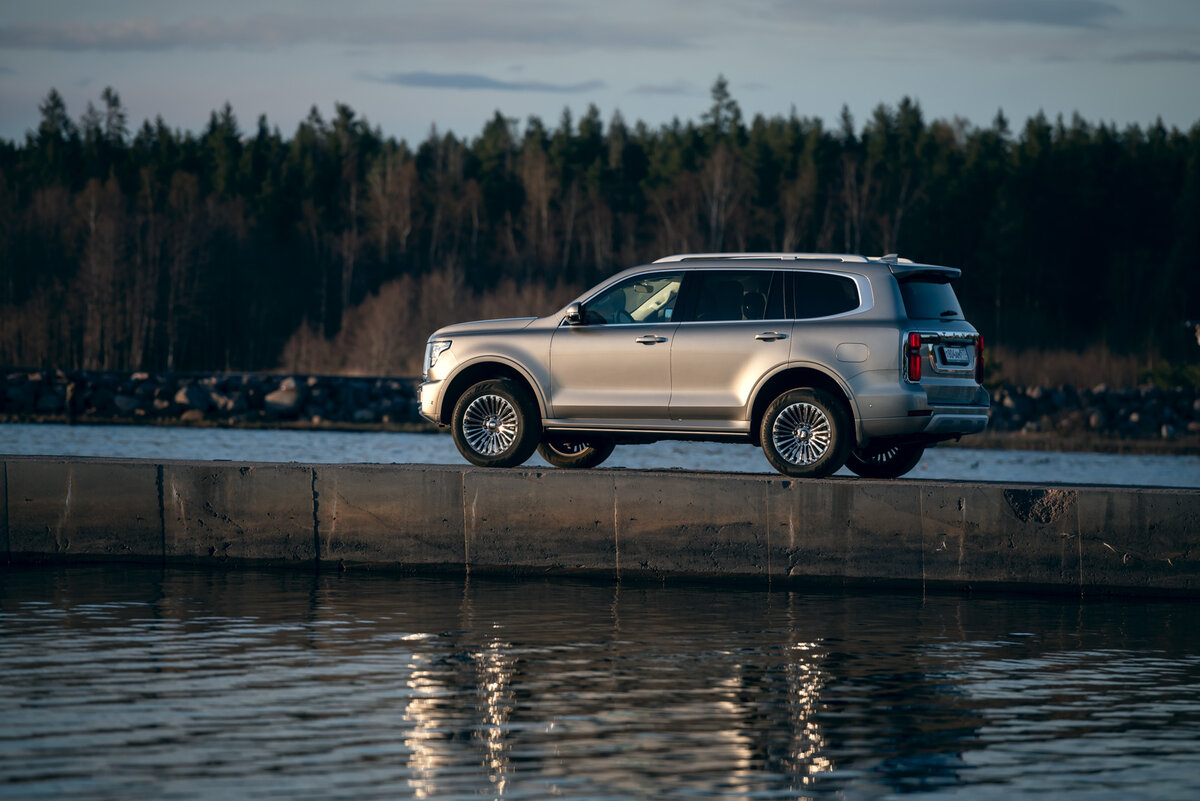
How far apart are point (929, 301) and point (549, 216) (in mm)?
93862

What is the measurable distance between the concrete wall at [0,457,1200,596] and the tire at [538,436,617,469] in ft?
5.68

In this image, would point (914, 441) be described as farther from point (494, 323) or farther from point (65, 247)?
point (65, 247)

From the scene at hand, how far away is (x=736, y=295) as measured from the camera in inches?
532

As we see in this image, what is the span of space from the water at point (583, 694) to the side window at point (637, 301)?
2.33 m

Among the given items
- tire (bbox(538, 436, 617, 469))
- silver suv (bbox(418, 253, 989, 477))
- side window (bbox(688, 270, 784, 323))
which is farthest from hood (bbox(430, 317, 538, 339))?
side window (bbox(688, 270, 784, 323))

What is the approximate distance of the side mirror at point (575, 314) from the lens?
540 inches

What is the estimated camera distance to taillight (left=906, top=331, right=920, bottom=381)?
42.1 feet

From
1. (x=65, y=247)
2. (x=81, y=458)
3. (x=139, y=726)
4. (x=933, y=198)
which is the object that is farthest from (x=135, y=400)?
(x=933, y=198)

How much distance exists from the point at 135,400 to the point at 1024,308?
6408 cm

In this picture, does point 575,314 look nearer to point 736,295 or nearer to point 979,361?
point 736,295

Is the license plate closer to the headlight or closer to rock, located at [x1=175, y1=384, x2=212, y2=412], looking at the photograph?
the headlight

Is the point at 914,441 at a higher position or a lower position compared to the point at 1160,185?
lower

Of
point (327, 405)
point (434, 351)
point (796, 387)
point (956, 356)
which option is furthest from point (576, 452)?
point (327, 405)

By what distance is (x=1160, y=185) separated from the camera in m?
103
